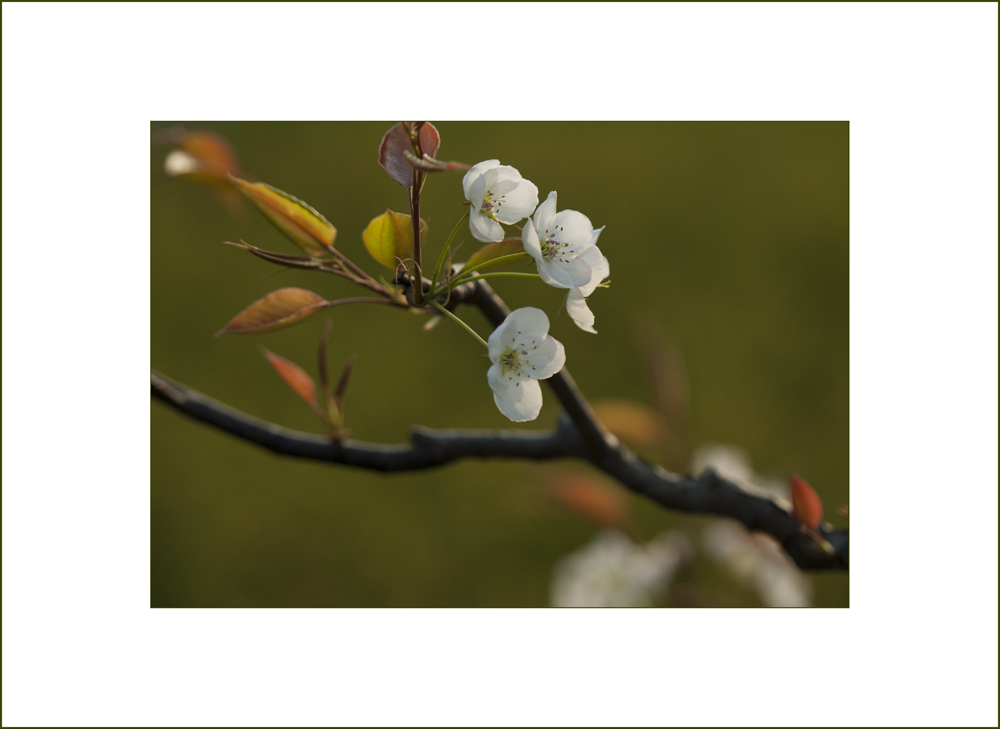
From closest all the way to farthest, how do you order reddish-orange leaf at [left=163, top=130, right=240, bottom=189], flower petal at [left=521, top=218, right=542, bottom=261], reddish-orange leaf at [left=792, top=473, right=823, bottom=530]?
flower petal at [left=521, top=218, right=542, bottom=261], reddish-orange leaf at [left=792, top=473, right=823, bottom=530], reddish-orange leaf at [left=163, top=130, right=240, bottom=189]

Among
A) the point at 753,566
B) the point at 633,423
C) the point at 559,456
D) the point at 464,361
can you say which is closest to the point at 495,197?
the point at 559,456

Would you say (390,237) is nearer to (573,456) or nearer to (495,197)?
(495,197)

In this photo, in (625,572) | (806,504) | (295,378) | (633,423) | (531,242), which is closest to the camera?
(531,242)

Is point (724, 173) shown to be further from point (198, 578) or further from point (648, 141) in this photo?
point (198, 578)

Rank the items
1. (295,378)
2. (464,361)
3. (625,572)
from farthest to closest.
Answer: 1. (464,361)
2. (625,572)
3. (295,378)

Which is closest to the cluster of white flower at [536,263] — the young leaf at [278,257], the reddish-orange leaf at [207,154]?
the young leaf at [278,257]

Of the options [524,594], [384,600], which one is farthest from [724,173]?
[384,600]

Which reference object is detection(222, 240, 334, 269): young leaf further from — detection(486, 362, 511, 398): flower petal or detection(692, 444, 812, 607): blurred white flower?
detection(692, 444, 812, 607): blurred white flower

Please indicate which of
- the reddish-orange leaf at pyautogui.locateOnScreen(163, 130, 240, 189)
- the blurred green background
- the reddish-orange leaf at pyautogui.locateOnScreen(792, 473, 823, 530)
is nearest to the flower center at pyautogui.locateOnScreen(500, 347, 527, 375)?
the reddish-orange leaf at pyautogui.locateOnScreen(792, 473, 823, 530)
